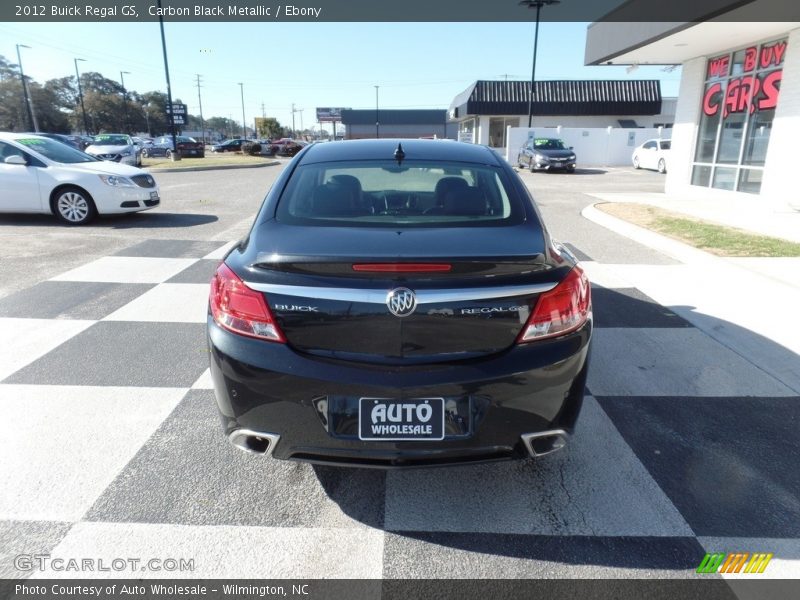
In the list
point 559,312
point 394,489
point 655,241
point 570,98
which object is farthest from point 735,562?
point 570,98

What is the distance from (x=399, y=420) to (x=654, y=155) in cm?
2959

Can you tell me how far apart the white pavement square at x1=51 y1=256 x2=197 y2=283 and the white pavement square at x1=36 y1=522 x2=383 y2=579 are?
4.24 meters

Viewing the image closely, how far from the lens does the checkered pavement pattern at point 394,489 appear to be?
2240mm

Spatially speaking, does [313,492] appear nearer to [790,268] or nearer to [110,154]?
[790,268]

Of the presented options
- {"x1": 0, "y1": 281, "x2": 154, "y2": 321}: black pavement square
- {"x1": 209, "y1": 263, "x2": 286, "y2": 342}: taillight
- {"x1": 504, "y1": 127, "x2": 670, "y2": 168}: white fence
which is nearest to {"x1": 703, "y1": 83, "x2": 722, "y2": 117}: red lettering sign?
{"x1": 0, "y1": 281, "x2": 154, "y2": 321}: black pavement square

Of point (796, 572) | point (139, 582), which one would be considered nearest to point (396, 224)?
point (139, 582)

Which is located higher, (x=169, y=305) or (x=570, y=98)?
(x=570, y=98)

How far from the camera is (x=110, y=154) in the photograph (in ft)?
79.5

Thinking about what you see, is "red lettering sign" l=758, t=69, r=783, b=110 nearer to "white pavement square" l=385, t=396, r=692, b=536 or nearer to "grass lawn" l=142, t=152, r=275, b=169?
"white pavement square" l=385, t=396, r=692, b=536

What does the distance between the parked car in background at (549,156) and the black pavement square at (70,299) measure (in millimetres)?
22930

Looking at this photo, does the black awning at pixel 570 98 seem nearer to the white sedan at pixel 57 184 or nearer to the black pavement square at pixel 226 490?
the white sedan at pixel 57 184

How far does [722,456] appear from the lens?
116 inches

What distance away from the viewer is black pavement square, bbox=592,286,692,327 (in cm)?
497

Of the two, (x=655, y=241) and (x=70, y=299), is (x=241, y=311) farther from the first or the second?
(x=655, y=241)
